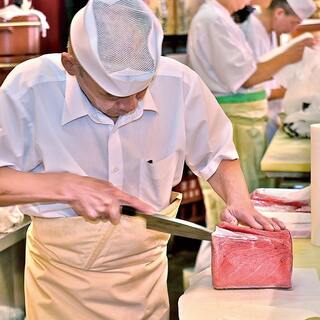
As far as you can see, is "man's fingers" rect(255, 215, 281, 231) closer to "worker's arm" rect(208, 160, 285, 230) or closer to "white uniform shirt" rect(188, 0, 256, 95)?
"worker's arm" rect(208, 160, 285, 230)

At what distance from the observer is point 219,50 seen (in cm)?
460

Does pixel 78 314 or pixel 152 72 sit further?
pixel 78 314

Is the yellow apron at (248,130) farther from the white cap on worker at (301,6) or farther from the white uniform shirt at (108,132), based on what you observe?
the white uniform shirt at (108,132)

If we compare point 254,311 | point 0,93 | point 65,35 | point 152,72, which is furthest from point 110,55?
point 65,35

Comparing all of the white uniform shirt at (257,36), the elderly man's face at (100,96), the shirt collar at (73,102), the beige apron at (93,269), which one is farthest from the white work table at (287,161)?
the white uniform shirt at (257,36)

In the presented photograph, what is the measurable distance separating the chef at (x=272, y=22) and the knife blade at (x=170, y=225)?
3186 mm

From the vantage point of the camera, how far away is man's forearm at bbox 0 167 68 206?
196 centimetres

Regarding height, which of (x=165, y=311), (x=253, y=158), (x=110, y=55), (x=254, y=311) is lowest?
(x=253, y=158)

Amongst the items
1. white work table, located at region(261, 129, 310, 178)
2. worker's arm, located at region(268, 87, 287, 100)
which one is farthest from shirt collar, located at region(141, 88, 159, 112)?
worker's arm, located at region(268, 87, 287, 100)

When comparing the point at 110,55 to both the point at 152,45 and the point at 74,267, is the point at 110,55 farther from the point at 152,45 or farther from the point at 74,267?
the point at 74,267

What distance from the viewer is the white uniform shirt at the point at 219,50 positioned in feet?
15.0

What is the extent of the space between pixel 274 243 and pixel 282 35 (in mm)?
3682

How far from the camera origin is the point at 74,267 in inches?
88.1

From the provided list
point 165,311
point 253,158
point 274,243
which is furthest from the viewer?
point 253,158
